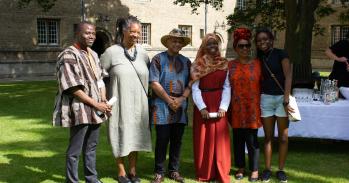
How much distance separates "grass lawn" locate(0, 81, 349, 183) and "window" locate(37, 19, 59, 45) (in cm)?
1876

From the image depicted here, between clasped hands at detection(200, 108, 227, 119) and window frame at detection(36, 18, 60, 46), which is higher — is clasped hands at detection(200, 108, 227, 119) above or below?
below

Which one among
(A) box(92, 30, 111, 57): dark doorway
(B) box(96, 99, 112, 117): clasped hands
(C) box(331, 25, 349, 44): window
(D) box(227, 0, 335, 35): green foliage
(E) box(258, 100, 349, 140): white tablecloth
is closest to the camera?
→ (B) box(96, 99, 112, 117): clasped hands

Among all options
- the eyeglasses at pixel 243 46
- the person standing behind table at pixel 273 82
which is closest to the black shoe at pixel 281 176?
the person standing behind table at pixel 273 82

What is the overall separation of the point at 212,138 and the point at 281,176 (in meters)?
1.05

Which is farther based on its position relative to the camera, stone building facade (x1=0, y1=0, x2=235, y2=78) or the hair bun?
stone building facade (x1=0, y1=0, x2=235, y2=78)

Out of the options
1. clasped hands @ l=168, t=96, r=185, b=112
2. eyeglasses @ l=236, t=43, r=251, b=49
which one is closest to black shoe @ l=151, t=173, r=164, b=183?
clasped hands @ l=168, t=96, r=185, b=112

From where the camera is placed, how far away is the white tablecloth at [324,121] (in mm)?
6512

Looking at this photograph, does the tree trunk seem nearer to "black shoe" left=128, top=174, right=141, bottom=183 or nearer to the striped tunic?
"black shoe" left=128, top=174, right=141, bottom=183

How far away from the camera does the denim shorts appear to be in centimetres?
543

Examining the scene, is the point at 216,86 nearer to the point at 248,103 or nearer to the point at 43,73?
the point at 248,103

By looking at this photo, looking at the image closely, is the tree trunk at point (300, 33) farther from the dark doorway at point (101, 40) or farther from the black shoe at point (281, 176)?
the dark doorway at point (101, 40)

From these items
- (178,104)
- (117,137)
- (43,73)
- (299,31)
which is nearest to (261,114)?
(178,104)

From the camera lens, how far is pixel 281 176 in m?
5.62

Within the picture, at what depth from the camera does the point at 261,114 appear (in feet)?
18.0
